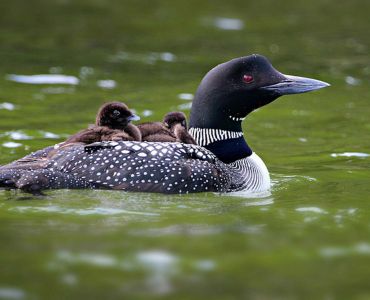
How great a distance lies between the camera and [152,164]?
6816mm

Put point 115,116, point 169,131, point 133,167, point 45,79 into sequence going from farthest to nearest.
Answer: point 45,79 < point 169,131 < point 115,116 < point 133,167

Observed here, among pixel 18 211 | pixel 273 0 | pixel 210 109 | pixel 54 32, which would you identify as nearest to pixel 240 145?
pixel 210 109

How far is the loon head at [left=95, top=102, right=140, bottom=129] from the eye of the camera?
7.18 meters

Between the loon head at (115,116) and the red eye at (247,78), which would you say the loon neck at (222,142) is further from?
the loon head at (115,116)

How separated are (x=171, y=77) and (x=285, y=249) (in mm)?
7115

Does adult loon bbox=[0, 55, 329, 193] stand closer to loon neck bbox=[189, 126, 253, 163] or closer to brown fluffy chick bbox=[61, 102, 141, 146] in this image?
loon neck bbox=[189, 126, 253, 163]

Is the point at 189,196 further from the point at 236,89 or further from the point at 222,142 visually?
the point at 236,89

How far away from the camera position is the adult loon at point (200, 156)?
6766 mm

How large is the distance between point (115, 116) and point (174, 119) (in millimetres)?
468

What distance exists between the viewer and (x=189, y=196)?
6852 millimetres

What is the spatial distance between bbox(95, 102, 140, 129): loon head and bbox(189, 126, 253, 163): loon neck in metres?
0.52

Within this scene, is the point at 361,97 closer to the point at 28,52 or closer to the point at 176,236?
the point at 28,52

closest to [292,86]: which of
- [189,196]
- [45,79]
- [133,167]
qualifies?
[189,196]

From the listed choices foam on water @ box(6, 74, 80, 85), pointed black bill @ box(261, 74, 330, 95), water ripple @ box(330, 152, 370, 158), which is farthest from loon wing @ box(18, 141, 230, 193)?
foam on water @ box(6, 74, 80, 85)
